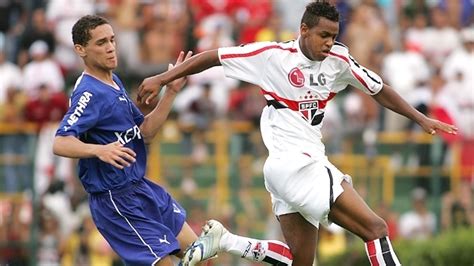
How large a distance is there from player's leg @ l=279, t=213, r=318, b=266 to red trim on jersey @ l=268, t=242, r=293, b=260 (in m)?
0.03

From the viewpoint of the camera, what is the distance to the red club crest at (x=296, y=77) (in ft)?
32.9

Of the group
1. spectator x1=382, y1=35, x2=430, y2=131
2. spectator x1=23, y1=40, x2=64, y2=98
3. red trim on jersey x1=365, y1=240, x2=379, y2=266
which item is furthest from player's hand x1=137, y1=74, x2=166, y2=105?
spectator x1=382, y1=35, x2=430, y2=131

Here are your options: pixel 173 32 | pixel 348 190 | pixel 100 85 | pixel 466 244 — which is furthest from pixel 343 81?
pixel 173 32

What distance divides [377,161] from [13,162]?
5399 millimetres

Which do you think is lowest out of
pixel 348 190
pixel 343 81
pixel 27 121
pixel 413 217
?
pixel 413 217

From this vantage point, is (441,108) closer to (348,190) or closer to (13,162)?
(13,162)

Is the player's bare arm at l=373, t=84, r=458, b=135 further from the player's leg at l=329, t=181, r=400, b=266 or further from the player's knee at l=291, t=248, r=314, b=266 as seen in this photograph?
the player's knee at l=291, t=248, r=314, b=266

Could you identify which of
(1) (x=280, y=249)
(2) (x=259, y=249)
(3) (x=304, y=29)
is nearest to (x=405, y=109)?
(3) (x=304, y=29)

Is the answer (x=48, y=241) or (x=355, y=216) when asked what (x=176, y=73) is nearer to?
(x=355, y=216)

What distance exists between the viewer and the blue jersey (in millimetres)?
9461

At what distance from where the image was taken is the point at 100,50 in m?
9.73

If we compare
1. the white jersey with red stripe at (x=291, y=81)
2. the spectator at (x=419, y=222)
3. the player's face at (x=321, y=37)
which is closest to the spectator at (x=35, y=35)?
the spectator at (x=419, y=222)

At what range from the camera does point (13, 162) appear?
763 inches

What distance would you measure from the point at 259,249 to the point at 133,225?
3.93 ft
